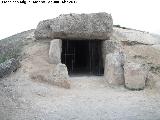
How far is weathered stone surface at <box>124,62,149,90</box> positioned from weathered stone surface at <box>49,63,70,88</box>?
1.96 metres

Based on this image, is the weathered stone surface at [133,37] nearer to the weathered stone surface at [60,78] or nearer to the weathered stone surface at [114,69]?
the weathered stone surface at [114,69]

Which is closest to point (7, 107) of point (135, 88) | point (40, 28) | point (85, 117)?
point (85, 117)

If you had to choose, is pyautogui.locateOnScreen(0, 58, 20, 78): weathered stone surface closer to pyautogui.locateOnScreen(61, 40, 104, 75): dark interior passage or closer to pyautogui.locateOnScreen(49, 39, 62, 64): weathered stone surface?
pyautogui.locateOnScreen(49, 39, 62, 64): weathered stone surface

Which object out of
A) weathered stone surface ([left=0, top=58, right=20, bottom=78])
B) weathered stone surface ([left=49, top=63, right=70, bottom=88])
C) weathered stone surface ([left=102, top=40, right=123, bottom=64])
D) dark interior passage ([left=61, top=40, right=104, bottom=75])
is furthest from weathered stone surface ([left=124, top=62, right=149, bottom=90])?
weathered stone surface ([left=0, top=58, right=20, bottom=78])

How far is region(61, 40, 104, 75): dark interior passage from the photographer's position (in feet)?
50.0

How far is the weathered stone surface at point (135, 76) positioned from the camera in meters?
12.4

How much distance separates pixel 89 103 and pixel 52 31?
4317 mm

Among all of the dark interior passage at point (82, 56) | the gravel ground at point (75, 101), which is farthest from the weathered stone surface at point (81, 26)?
the gravel ground at point (75, 101)

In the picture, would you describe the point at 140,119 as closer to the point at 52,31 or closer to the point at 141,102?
the point at 141,102

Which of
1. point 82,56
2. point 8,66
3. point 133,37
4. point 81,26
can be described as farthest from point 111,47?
point 8,66

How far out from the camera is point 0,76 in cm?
1306

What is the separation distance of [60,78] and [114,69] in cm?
191

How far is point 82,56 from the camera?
17.4 metres

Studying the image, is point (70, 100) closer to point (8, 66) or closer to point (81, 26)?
point (8, 66)
